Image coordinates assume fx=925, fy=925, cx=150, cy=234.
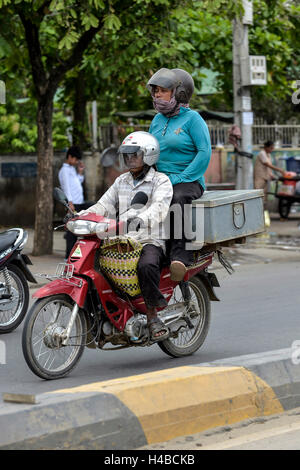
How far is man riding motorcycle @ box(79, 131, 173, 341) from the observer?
6430 millimetres

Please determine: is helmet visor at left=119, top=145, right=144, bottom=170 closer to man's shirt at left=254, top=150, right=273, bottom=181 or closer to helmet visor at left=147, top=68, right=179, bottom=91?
helmet visor at left=147, top=68, right=179, bottom=91

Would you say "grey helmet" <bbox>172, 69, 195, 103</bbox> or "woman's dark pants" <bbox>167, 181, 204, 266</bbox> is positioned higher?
"grey helmet" <bbox>172, 69, 195, 103</bbox>

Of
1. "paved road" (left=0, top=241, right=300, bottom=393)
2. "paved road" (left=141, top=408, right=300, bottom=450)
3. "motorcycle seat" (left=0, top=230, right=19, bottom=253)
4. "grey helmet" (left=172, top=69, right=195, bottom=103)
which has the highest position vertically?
"grey helmet" (left=172, top=69, right=195, bottom=103)

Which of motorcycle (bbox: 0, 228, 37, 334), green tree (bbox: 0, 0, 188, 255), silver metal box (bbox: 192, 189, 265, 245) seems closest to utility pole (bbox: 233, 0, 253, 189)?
green tree (bbox: 0, 0, 188, 255)

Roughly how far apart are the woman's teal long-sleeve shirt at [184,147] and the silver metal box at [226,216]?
241 millimetres

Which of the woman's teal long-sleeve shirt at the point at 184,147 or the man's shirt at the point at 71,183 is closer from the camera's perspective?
the woman's teal long-sleeve shirt at the point at 184,147

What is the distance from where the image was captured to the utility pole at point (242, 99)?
55.1ft

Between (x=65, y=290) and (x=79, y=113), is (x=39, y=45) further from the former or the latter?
(x=65, y=290)

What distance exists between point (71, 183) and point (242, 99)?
475 centimetres

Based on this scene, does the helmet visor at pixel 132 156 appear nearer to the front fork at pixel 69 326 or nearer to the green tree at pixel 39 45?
the front fork at pixel 69 326

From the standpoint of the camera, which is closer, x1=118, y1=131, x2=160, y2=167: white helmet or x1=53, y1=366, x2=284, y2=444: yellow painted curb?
x1=53, y1=366, x2=284, y2=444: yellow painted curb

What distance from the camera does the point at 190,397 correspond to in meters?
5.22

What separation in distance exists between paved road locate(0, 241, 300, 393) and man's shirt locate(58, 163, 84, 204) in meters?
2.59

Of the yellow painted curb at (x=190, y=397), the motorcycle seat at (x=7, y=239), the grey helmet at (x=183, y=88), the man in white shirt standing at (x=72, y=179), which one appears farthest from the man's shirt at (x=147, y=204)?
the man in white shirt standing at (x=72, y=179)
